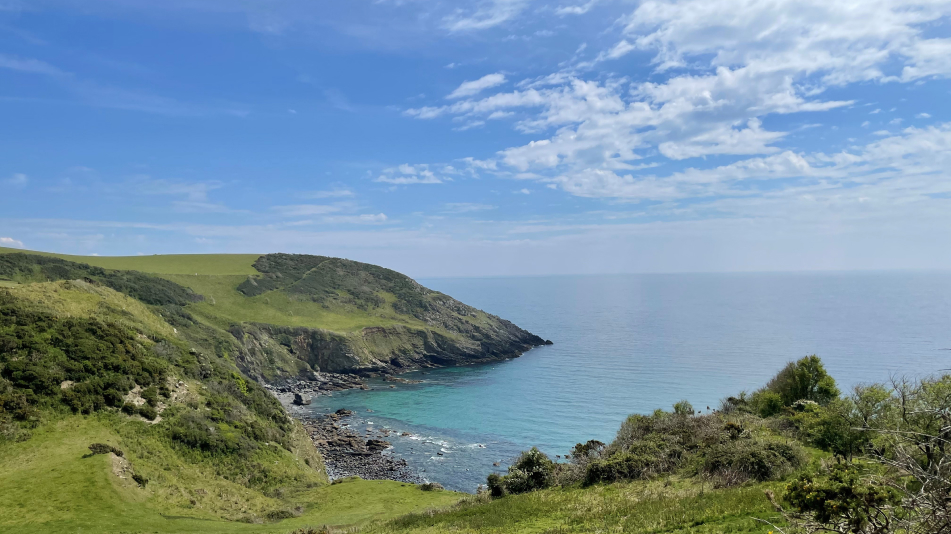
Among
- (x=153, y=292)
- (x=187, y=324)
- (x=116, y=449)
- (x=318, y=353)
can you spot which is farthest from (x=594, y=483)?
(x=153, y=292)

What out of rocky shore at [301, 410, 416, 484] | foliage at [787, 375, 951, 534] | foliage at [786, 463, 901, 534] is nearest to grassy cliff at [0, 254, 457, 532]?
rocky shore at [301, 410, 416, 484]

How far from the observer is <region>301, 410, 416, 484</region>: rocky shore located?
173 ft

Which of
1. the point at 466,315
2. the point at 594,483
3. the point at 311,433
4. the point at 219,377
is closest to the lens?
the point at 594,483

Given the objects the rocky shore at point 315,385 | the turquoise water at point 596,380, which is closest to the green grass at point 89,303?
the turquoise water at point 596,380

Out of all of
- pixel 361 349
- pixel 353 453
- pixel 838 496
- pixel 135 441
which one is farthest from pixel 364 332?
pixel 838 496

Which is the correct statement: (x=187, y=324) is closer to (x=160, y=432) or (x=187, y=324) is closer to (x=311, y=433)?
(x=311, y=433)

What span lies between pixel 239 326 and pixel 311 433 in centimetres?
4446

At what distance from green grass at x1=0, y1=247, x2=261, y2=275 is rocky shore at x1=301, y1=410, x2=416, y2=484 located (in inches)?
3307

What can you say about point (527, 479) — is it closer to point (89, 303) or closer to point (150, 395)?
point (150, 395)

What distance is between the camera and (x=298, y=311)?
12194cm

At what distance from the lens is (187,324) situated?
85.4m

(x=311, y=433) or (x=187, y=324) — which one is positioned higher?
(x=187, y=324)

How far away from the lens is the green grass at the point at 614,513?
1609 cm

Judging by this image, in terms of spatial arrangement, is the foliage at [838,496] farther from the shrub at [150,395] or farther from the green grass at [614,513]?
the shrub at [150,395]
